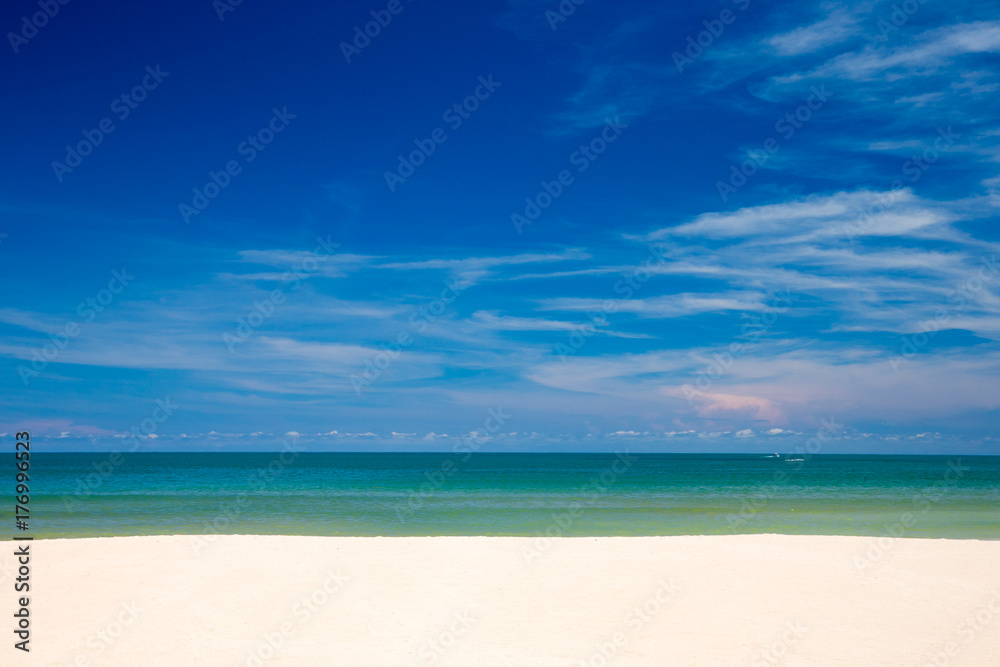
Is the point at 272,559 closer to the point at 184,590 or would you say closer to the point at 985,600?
the point at 184,590

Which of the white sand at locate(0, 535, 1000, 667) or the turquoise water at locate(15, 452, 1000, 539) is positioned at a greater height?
the turquoise water at locate(15, 452, 1000, 539)

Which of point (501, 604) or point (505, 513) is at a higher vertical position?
point (505, 513)

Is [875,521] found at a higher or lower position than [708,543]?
higher

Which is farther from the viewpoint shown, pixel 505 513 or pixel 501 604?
pixel 505 513

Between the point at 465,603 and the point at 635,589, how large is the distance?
307 centimetres

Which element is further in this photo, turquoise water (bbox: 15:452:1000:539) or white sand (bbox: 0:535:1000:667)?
turquoise water (bbox: 15:452:1000:539)

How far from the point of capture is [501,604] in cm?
1059

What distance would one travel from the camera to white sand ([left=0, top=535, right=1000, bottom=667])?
8.16 m

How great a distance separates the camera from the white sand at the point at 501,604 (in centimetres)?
816

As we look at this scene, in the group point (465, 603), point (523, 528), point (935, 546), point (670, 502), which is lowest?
point (465, 603)

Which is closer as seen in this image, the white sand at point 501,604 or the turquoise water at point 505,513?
the white sand at point 501,604

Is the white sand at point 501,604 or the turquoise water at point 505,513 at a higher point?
the turquoise water at point 505,513

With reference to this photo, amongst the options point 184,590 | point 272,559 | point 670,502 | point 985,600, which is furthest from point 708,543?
point 670,502

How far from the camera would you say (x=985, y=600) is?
1083 cm
